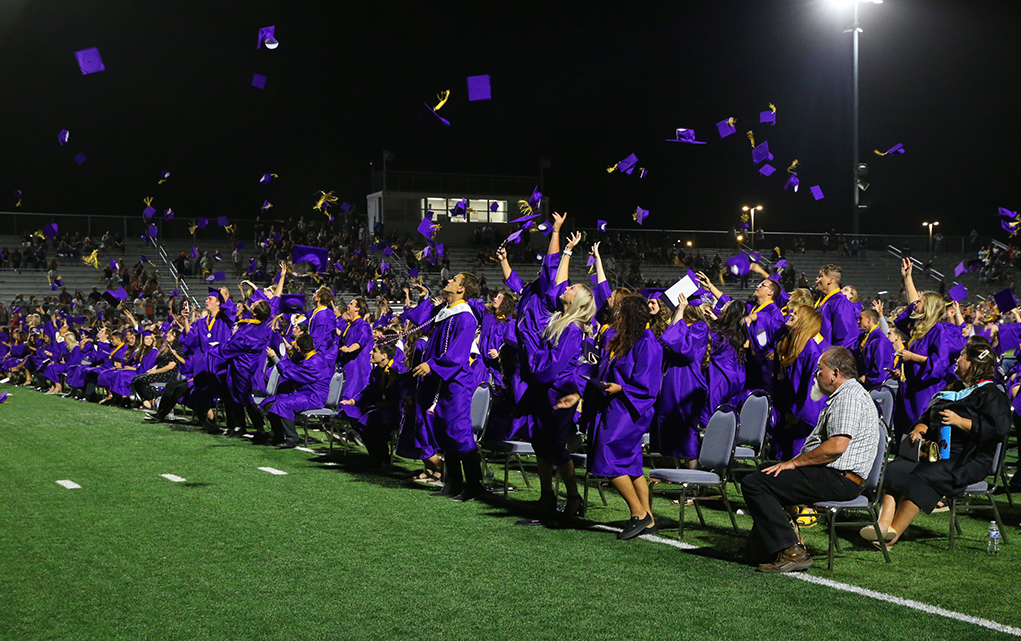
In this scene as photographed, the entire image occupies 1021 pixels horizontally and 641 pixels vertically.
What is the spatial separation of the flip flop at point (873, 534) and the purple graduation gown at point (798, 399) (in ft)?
4.08

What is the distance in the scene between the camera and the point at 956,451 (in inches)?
250

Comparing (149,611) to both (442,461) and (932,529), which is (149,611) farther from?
(932,529)

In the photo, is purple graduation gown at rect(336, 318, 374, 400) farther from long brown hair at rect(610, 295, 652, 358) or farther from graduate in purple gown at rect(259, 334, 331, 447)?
long brown hair at rect(610, 295, 652, 358)

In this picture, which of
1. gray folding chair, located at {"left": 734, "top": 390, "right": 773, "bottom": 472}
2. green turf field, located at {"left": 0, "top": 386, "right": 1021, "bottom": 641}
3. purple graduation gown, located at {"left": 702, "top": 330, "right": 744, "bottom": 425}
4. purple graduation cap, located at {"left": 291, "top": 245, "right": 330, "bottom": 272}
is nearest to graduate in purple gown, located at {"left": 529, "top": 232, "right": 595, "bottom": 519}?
green turf field, located at {"left": 0, "top": 386, "right": 1021, "bottom": 641}

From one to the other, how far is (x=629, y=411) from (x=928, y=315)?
408 centimetres

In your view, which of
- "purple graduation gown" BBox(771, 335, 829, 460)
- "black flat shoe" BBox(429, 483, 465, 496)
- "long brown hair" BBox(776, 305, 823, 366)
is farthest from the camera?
"black flat shoe" BBox(429, 483, 465, 496)

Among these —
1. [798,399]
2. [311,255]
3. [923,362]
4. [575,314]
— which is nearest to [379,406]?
[311,255]

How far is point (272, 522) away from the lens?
7.01 m

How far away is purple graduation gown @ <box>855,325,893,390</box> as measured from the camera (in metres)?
9.95

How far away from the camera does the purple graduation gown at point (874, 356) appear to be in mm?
9953

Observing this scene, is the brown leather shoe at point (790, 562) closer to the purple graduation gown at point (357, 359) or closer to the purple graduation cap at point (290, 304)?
the purple graduation gown at point (357, 359)

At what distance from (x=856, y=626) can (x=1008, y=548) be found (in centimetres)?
255

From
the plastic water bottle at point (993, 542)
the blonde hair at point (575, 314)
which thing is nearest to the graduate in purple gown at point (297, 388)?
the blonde hair at point (575, 314)

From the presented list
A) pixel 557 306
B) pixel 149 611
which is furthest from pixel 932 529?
pixel 149 611
